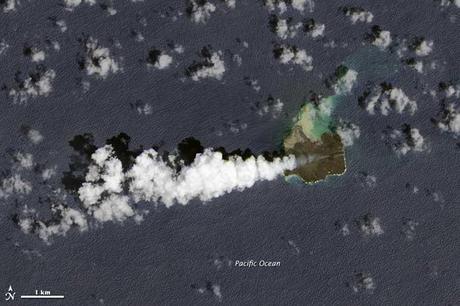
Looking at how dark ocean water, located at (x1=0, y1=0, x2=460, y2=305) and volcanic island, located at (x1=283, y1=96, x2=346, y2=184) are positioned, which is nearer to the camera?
dark ocean water, located at (x1=0, y1=0, x2=460, y2=305)

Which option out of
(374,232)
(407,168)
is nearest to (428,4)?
(407,168)

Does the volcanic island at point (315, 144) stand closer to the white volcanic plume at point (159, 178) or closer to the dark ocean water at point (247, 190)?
the dark ocean water at point (247, 190)

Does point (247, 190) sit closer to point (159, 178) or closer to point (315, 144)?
point (315, 144)

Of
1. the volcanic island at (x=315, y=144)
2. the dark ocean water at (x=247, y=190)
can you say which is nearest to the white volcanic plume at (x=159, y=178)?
the dark ocean water at (x=247, y=190)

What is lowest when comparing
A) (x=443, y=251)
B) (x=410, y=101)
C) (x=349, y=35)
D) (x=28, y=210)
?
(x=443, y=251)

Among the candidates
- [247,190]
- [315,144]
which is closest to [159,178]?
[247,190]

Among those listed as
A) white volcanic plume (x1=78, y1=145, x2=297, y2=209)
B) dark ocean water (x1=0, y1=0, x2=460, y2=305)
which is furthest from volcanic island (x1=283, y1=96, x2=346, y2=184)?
white volcanic plume (x1=78, y1=145, x2=297, y2=209)

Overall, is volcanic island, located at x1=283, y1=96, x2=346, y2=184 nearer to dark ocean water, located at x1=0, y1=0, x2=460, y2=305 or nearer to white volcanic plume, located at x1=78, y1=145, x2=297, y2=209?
dark ocean water, located at x1=0, y1=0, x2=460, y2=305

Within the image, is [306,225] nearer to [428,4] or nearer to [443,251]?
[443,251]
